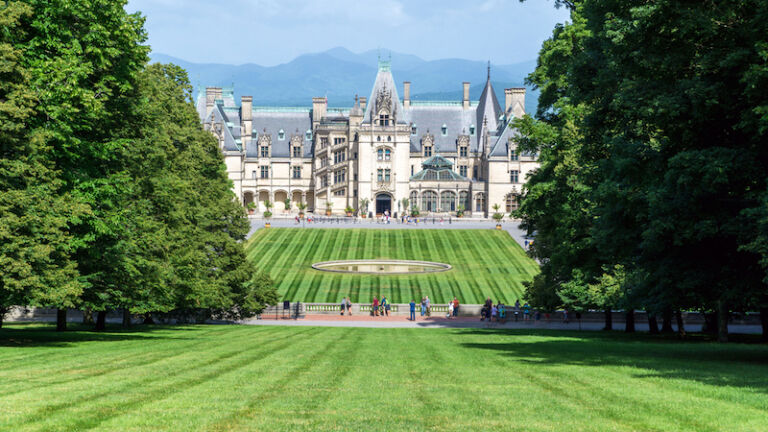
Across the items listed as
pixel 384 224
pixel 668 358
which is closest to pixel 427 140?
pixel 384 224

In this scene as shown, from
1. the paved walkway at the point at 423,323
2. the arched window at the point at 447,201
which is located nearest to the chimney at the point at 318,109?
the arched window at the point at 447,201

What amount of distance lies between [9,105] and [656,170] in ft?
50.9

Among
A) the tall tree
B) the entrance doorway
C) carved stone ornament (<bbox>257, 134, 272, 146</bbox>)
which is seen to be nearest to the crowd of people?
the tall tree

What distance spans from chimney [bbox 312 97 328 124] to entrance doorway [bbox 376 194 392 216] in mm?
19826

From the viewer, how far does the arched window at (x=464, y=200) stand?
357 feet

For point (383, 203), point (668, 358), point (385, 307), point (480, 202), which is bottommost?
point (385, 307)

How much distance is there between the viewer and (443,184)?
10844cm

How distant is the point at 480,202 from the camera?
110 metres

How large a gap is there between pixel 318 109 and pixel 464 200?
29.7m

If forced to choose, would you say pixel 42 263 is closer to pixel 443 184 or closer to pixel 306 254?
pixel 306 254

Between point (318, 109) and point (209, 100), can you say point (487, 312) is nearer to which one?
point (209, 100)

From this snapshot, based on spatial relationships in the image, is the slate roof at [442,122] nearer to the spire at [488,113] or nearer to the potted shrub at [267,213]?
the spire at [488,113]

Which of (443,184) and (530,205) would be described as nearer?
(530,205)

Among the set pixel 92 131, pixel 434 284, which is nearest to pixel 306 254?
pixel 434 284
